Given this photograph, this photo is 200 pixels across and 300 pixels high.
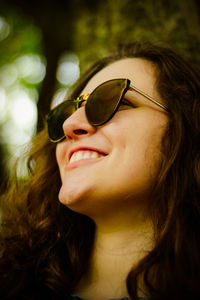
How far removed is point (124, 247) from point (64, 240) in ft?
2.02

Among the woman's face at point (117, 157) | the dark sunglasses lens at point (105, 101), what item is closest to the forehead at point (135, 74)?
the woman's face at point (117, 157)

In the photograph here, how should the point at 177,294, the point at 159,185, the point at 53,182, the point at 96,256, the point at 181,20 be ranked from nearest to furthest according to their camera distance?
the point at 177,294, the point at 159,185, the point at 96,256, the point at 53,182, the point at 181,20

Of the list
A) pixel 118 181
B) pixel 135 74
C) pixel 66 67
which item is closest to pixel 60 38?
pixel 66 67

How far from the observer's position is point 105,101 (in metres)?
1.54

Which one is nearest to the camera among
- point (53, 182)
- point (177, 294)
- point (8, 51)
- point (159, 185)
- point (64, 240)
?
point (177, 294)

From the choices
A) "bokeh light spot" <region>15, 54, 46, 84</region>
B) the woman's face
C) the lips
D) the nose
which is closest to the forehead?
the woman's face

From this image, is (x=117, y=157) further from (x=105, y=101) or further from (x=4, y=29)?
(x=4, y=29)

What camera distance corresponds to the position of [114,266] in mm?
1521

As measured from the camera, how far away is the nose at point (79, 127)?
1.55m

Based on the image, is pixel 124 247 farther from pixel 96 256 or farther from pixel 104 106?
pixel 104 106

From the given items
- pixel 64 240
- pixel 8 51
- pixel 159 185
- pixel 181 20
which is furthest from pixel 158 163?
pixel 8 51

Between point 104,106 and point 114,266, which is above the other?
point 104,106

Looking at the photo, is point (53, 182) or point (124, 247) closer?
point (124, 247)

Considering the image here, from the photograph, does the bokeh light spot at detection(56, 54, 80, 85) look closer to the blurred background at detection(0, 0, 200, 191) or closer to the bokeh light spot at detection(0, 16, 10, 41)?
the blurred background at detection(0, 0, 200, 191)
